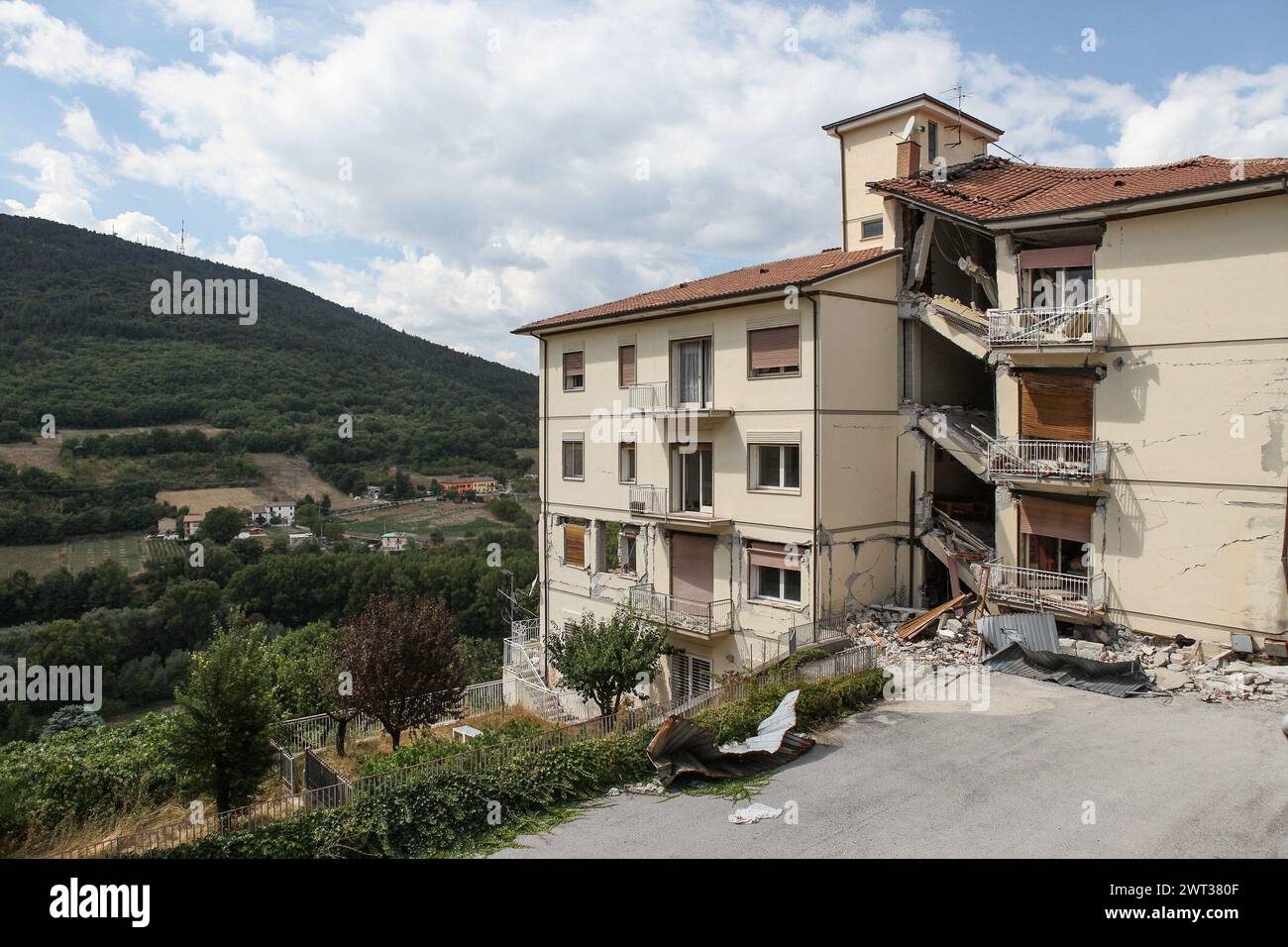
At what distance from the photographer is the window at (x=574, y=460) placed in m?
27.5

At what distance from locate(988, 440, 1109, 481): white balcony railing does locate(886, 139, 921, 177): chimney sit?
8.98 meters

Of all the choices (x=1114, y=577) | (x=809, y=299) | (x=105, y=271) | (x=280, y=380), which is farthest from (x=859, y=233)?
(x=105, y=271)

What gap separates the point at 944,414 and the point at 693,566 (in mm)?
8324

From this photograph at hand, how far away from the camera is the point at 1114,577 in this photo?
17.9 metres

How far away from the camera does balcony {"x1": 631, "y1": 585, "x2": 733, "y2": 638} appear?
73.1 ft

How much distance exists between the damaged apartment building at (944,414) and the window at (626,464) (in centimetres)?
7

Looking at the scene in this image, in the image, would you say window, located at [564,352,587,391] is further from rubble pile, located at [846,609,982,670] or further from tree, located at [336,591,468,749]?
rubble pile, located at [846,609,982,670]

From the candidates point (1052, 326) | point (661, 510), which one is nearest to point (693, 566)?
point (661, 510)

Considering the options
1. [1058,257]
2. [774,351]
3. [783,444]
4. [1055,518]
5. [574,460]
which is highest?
[1058,257]

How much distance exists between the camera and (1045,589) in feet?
61.4

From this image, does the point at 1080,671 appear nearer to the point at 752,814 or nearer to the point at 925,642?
the point at 925,642

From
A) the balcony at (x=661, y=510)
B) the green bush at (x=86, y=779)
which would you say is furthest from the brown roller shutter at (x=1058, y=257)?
the green bush at (x=86, y=779)

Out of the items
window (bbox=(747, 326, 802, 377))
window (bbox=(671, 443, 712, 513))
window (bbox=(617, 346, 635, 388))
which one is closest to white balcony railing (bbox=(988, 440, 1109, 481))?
window (bbox=(747, 326, 802, 377))
